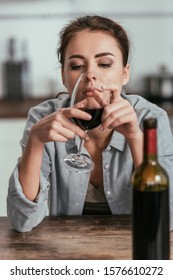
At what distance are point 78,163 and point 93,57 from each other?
248 millimetres

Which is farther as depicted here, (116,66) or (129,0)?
(129,0)

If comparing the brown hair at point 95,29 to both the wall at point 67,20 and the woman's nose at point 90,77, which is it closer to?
the woman's nose at point 90,77

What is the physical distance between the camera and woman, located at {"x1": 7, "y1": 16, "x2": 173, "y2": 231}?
3.40 feet

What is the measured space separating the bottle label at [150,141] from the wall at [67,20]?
233cm

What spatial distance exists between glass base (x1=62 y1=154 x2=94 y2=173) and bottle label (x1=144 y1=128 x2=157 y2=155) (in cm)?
33

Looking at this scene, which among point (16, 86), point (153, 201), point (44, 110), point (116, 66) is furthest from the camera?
point (16, 86)

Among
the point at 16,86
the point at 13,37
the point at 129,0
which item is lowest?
the point at 16,86

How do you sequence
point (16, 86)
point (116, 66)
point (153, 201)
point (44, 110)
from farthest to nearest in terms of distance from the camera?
point (16, 86), point (44, 110), point (116, 66), point (153, 201)

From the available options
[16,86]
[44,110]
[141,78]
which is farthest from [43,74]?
[44,110]

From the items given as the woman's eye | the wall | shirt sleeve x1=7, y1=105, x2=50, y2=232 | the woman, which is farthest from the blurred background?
shirt sleeve x1=7, y1=105, x2=50, y2=232

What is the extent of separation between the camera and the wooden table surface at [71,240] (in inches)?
33.4
